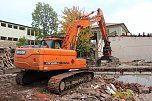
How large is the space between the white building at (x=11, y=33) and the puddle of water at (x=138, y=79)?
125 ft

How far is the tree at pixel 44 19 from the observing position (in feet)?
209

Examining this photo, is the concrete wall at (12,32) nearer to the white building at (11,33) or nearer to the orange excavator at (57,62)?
the white building at (11,33)

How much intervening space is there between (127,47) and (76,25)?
26055mm

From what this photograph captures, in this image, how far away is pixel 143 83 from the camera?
1692 cm

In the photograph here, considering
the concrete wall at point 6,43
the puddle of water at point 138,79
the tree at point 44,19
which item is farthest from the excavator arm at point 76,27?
the tree at point 44,19

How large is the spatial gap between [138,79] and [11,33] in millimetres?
41865

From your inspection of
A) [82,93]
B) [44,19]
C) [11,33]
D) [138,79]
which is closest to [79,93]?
[82,93]

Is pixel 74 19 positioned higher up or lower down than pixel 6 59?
higher up

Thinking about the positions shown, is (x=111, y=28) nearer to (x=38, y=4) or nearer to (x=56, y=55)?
(x=38, y=4)

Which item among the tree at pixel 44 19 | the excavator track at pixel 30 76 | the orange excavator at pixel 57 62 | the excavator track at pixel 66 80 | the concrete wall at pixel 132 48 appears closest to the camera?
the excavator track at pixel 66 80

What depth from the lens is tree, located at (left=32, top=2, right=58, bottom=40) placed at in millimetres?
63650

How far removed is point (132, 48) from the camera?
39.2 m

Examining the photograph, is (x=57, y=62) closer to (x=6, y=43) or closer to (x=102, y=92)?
(x=102, y=92)

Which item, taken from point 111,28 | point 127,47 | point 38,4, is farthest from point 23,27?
point 127,47
